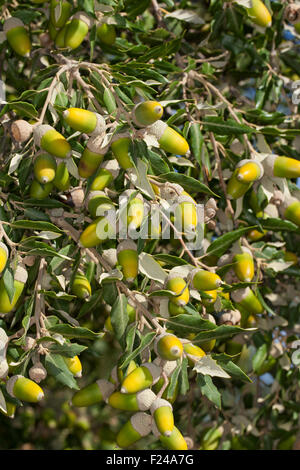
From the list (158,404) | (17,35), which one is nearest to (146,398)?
(158,404)

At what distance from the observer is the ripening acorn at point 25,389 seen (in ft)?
→ 5.77

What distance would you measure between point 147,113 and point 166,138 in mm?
188

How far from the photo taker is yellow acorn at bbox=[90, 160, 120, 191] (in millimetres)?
1899

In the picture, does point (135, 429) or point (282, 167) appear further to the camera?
point (282, 167)

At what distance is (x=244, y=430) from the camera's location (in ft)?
9.62

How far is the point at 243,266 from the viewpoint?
221cm

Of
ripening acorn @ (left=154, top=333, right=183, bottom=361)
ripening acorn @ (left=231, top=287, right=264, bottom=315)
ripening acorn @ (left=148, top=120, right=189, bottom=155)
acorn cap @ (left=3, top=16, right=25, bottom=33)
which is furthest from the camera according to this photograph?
acorn cap @ (left=3, top=16, right=25, bottom=33)

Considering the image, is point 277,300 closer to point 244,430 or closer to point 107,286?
point 244,430

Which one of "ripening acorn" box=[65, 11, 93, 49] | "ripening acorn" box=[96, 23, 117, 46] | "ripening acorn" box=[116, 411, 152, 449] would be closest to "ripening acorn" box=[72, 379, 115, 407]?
"ripening acorn" box=[116, 411, 152, 449]

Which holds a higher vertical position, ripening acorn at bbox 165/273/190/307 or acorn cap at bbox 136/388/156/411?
ripening acorn at bbox 165/273/190/307

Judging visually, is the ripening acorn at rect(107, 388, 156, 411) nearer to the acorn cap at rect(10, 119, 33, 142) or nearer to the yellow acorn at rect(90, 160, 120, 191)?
the yellow acorn at rect(90, 160, 120, 191)

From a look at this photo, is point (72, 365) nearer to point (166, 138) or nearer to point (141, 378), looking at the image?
point (141, 378)

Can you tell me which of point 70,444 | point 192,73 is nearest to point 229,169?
point 192,73
